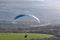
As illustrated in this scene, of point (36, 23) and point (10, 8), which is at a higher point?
point (10, 8)

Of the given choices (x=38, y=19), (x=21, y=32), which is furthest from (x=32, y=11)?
(x=21, y=32)

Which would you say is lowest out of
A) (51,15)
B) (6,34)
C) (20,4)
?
(6,34)

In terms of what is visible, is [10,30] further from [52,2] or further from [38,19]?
[52,2]

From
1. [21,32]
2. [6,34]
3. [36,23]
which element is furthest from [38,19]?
[6,34]

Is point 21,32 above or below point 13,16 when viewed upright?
below

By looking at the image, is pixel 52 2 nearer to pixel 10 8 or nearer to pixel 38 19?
pixel 38 19

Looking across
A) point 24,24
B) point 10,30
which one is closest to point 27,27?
point 24,24

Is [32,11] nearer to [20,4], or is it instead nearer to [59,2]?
[20,4]
